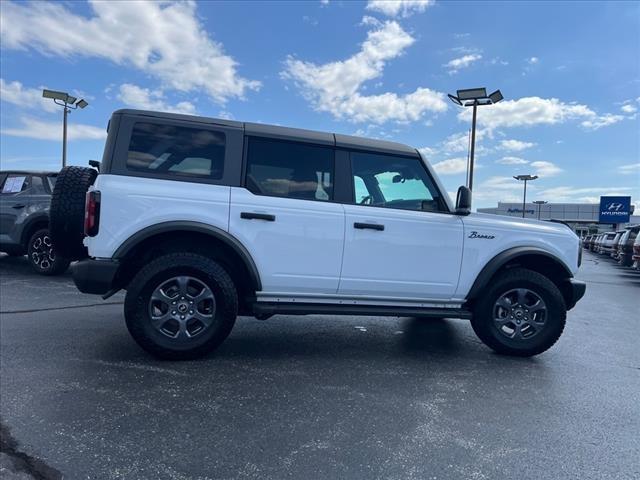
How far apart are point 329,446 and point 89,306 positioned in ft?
15.0

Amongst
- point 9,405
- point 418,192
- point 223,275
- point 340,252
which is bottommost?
point 9,405

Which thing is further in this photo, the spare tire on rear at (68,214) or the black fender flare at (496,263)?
the black fender flare at (496,263)

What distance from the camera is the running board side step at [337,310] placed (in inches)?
155

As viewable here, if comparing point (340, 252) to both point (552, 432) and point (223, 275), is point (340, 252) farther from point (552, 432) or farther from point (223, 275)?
point (552, 432)

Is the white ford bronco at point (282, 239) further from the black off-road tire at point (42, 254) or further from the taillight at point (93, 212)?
the black off-road tire at point (42, 254)

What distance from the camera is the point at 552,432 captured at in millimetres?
2879

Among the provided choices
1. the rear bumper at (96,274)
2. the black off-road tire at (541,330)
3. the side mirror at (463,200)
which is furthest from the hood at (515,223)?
the rear bumper at (96,274)

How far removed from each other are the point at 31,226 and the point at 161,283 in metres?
5.48

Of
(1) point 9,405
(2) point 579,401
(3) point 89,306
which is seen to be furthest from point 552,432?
(3) point 89,306

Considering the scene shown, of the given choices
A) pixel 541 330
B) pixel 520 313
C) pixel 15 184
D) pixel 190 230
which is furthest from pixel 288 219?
pixel 15 184

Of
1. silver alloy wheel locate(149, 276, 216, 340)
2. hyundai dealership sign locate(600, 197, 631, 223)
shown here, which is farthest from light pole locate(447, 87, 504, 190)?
hyundai dealership sign locate(600, 197, 631, 223)

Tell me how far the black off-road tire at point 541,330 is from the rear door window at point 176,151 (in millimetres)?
Answer: 2766

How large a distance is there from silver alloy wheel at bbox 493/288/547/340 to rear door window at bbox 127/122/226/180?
2.94 m

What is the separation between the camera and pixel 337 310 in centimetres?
399
